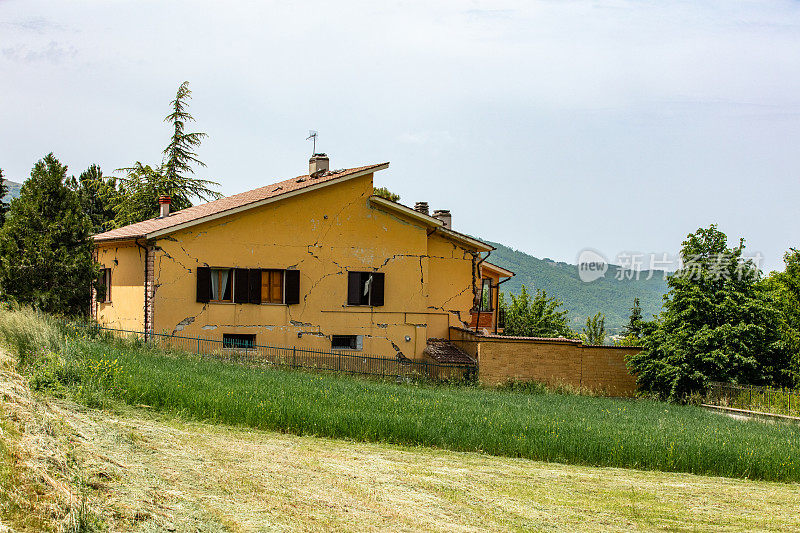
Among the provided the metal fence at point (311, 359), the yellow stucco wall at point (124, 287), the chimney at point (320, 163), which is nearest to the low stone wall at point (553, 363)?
the metal fence at point (311, 359)

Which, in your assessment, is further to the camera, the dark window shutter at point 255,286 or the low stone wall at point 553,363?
the low stone wall at point 553,363

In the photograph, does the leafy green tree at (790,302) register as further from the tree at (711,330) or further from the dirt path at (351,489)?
the dirt path at (351,489)

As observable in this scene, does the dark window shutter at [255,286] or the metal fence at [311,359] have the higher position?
the dark window shutter at [255,286]

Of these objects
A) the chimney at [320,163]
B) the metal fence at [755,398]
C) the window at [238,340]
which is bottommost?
the metal fence at [755,398]

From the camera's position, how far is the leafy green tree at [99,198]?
1807 inches

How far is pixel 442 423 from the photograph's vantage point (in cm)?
1385

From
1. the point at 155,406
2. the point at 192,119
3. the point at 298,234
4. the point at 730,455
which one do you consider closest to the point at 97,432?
the point at 155,406

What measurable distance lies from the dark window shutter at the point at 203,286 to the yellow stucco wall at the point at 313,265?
0.22 metres

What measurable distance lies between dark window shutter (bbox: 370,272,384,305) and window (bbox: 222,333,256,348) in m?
4.38

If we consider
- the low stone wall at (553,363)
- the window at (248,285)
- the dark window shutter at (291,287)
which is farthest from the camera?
the dark window shutter at (291,287)

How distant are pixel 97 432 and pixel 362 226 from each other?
1668 centimetres

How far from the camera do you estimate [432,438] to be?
520 inches

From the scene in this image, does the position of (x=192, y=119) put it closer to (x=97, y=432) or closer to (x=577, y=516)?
(x=97, y=432)

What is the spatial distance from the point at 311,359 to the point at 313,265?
3280 millimetres
